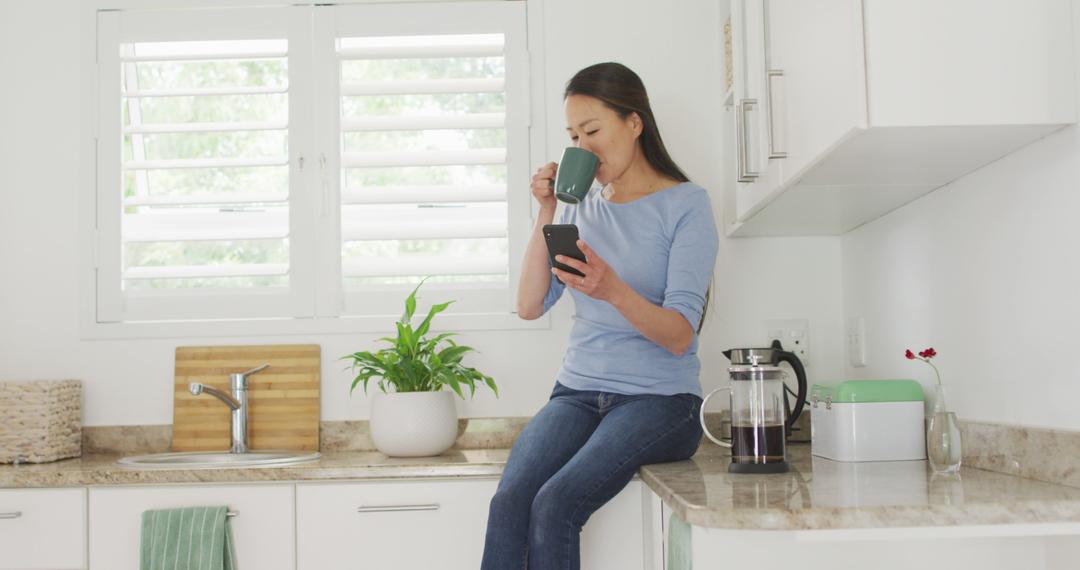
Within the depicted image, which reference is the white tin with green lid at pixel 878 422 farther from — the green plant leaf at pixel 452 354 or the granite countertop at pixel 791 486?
the green plant leaf at pixel 452 354

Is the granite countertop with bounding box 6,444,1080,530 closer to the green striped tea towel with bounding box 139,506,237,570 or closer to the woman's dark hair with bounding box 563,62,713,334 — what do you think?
the green striped tea towel with bounding box 139,506,237,570

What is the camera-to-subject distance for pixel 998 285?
1646 mm

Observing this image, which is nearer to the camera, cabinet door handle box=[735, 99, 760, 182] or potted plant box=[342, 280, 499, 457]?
cabinet door handle box=[735, 99, 760, 182]

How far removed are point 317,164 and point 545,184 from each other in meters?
0.78

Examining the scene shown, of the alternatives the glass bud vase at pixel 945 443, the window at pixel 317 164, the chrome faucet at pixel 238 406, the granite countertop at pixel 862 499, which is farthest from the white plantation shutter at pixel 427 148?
the glass bud vase at pixel 945 443

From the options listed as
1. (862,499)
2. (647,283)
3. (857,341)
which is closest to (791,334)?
(857,341)

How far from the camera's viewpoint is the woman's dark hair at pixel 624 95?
6.82 feet

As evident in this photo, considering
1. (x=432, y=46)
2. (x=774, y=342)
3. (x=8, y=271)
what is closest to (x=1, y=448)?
(x=8, y=271)

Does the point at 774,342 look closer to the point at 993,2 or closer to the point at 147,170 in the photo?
the point at 993,2

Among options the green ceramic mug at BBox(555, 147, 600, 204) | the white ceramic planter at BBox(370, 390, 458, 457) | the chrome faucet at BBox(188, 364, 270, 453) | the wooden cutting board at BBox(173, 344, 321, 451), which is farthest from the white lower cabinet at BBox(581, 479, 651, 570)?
the chrome faucet at BBox(188, 364, 270, 453)

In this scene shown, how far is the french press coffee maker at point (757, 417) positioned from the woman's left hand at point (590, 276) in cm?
26

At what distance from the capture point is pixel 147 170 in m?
2.65

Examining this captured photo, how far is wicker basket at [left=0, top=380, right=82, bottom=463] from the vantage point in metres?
2.36

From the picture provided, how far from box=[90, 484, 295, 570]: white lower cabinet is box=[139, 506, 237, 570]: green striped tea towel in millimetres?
26
